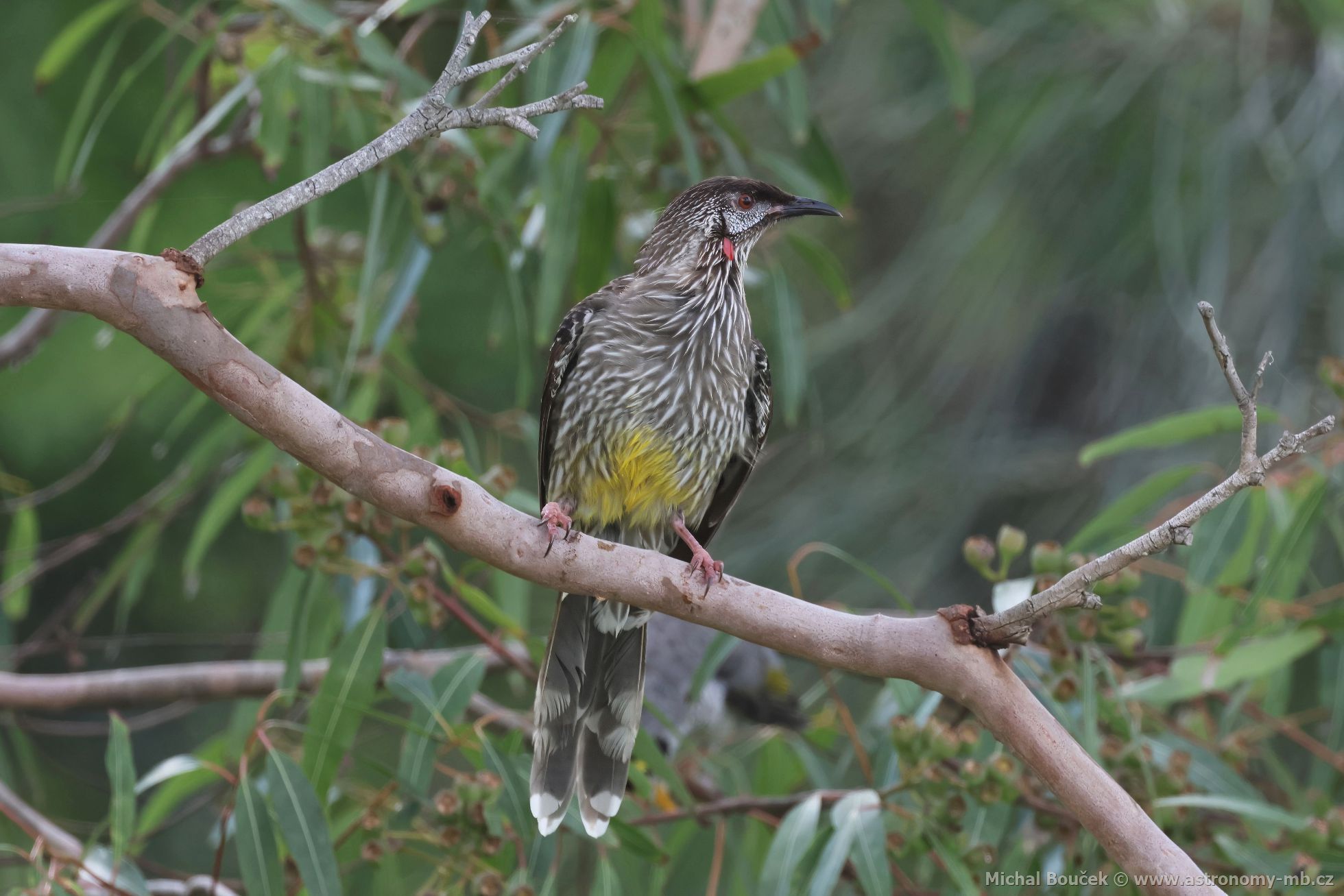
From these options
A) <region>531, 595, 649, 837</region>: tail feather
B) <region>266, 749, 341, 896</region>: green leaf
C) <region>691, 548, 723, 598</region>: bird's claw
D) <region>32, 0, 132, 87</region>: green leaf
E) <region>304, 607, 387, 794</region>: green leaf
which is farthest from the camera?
<region>32, 0, 132, 87</region>: green leaf

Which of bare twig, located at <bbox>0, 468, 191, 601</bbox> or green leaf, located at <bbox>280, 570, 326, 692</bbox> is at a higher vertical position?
bare twig, located at <bbox>0, 468, 191, 601</bbox>

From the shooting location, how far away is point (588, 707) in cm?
280

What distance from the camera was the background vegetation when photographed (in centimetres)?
252

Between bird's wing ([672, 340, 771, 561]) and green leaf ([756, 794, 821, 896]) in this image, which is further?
bird's wing ([672, 340, 771, 561])

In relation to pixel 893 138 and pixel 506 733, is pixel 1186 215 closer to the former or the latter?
pixel 893 138

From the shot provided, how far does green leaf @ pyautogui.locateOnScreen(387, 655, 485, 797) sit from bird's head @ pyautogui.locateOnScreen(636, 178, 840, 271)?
1.12 meters

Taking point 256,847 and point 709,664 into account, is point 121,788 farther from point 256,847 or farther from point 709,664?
point 709,664

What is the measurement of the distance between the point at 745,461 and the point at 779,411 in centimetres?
230

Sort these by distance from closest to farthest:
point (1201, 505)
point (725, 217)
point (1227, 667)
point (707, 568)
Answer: point (1201, 505) → point (707, 568) → point (1227, 667) → point (725, 217)

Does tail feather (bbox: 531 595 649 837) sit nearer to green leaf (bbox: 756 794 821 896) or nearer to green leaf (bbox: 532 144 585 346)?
green leaf (bbox: 756 794 821 896)

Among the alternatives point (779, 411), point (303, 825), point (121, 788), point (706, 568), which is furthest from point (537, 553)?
point (779, 411)

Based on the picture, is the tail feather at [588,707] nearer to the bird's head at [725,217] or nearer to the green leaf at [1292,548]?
the bird's head at [725,217]

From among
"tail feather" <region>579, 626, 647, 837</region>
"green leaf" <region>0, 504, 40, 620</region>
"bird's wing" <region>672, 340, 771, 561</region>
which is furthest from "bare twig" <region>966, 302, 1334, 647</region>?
"green leaf" <region>0, 504, 40, 620</region>

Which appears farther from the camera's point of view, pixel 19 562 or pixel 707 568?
pixel 19 562
